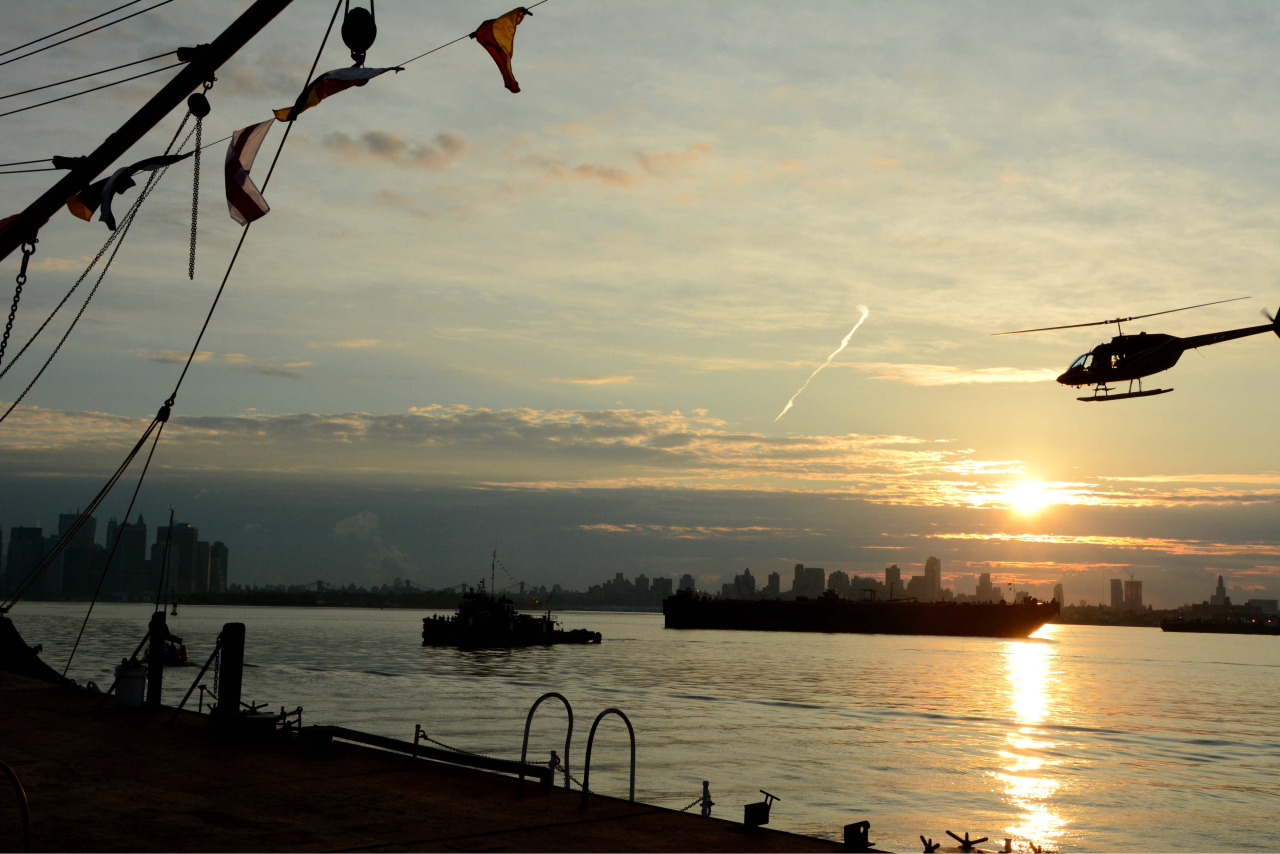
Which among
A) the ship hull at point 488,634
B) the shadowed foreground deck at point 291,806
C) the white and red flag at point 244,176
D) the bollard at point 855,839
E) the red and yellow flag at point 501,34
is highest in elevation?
the red and yellow flag at point 501,34

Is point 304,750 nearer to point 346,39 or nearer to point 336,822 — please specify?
point 336,822

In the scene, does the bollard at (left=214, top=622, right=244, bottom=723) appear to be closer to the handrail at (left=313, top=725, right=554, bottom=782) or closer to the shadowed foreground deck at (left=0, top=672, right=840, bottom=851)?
the shadowed foreground deck at (left=0, top=672, right=840, bottom=851)

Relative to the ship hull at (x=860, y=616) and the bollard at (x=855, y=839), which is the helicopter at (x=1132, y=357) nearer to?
the bollard at (x=855, y=839)

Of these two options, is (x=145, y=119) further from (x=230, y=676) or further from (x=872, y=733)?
(x=872, y=733)

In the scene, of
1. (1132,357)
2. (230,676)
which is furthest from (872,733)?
(230,676)

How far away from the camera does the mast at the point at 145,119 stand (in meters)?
11.0

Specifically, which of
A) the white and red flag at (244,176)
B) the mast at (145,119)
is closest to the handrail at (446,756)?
the white and red flag at (244,176)

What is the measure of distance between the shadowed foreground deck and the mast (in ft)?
22.2

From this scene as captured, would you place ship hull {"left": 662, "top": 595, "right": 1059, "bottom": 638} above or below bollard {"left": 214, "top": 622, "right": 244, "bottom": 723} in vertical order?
below

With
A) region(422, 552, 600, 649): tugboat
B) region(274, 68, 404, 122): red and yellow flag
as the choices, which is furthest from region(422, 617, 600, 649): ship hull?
region(274, 68, 404, 122): red and yellow flag

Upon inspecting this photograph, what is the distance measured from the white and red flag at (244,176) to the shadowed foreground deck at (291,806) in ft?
22.6

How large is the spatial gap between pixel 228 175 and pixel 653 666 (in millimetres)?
86168

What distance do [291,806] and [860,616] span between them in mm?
169353

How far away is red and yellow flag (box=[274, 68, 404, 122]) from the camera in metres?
11.3
